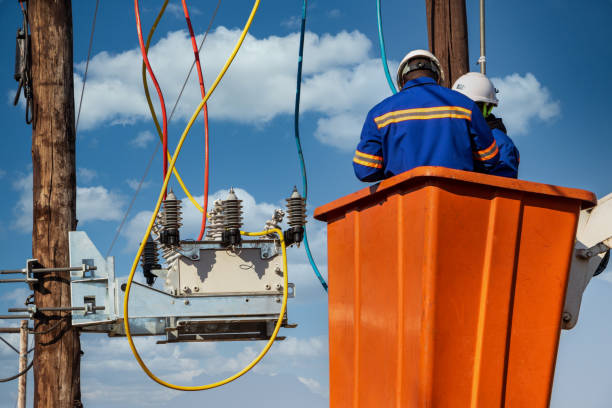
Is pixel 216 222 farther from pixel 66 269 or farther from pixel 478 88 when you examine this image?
pixel 478 88

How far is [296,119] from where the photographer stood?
283 inches

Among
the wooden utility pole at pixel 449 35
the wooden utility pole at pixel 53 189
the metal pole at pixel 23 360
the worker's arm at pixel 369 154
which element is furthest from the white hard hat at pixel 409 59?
the metal pole at pixel 23 360

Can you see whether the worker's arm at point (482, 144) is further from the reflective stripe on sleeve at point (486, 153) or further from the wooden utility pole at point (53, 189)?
the wooden utility pole at point (53, 189)

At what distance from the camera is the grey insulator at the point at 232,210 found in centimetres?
650

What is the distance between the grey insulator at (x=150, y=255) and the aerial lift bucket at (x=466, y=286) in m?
3.20

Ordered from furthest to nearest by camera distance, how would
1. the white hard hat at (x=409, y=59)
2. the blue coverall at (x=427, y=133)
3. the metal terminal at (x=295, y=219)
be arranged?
the metal terminal at (x=295, y=219)
the white hard hat at (x=409, y=59)
the blue coverall at (x=427, y=133)

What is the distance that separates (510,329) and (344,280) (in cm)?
102

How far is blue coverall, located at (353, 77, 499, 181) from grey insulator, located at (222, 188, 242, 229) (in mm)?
2459

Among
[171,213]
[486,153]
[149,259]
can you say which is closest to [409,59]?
[486,153]

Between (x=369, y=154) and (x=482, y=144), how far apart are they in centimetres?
57

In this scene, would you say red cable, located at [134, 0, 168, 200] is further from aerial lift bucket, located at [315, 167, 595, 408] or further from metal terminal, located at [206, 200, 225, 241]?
aerial lift bucket, located at [315, 167, 595, 408]

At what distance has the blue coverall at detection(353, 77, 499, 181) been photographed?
3932 millimetres

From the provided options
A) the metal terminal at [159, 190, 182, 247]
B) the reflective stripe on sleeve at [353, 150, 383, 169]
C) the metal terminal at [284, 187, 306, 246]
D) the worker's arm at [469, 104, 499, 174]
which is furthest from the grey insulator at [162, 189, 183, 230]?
the worker's arm at [469, 104, 499, 174]

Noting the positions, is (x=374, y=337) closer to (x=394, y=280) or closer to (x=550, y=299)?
(x=394, y=280)
